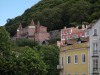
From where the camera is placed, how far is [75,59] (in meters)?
74.8

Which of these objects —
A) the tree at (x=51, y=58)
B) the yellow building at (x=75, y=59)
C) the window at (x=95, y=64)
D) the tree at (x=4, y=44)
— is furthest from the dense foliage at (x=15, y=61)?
the tree at (x=51, y=58)

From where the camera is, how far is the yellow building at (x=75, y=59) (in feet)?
236

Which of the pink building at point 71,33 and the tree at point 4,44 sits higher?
the tree at point 4,44

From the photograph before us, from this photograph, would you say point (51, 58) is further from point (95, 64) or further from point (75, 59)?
point (95, 64)

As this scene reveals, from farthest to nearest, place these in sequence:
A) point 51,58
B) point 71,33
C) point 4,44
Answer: point 71,33
point 51,58
point 4,44

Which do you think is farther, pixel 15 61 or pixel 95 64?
pixel 15 61

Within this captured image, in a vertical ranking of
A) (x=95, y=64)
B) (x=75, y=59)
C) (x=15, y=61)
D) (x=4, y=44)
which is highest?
(x=4, y=44)

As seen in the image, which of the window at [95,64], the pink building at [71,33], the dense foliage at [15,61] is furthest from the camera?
the pink building at [71,33]

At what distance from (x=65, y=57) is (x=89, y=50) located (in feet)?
27.3

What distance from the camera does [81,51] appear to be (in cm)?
7288

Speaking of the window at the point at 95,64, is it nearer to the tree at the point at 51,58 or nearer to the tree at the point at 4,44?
the tree at the point at 4,44

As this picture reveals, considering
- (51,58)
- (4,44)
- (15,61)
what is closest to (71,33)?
(51,58)

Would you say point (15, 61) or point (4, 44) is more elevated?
point (4, 44)

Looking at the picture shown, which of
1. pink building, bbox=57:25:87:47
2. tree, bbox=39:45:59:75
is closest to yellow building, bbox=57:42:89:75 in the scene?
tree, bbox=39:45:59:75
